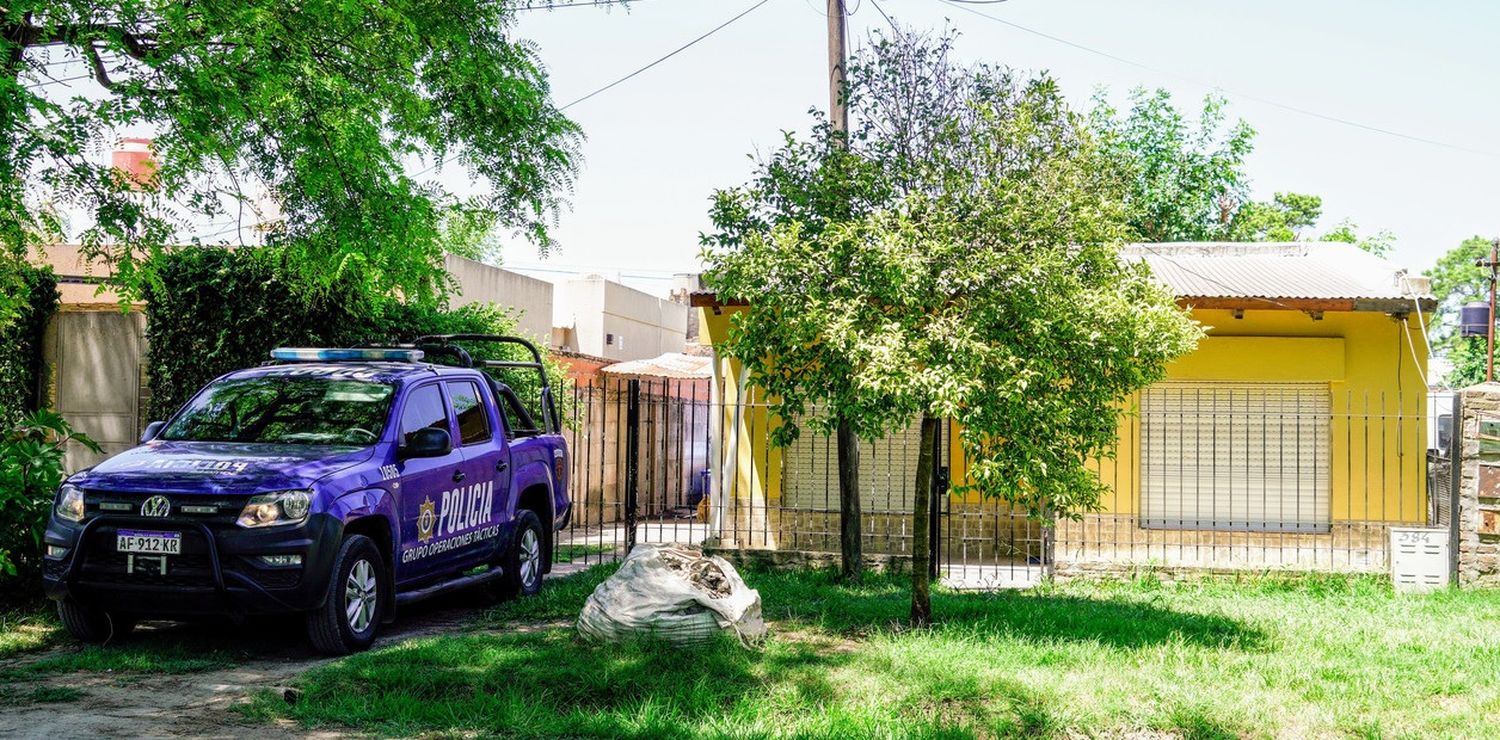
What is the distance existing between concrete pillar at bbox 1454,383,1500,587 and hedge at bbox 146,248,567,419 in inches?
402

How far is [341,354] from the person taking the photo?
904cm

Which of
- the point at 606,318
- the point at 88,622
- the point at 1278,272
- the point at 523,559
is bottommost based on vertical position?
the point at 88,622

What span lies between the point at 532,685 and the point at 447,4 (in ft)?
20.1

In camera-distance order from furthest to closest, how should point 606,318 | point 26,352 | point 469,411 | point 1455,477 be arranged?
point 606,318 < point 26,352 < point 1455,477 < point 469,411

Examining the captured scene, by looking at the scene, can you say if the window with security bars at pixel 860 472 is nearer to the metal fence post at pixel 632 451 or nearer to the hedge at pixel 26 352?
the metal fence post at pixel 632 451

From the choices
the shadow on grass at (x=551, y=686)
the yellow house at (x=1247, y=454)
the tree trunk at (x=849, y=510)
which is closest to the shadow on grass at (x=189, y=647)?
the shadow on grass at (x=551, y=686)

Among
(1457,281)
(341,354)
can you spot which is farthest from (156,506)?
(1457,281)

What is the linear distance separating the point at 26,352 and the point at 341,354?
Answer: 585 cm

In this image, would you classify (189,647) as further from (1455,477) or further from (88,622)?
(1455,477)

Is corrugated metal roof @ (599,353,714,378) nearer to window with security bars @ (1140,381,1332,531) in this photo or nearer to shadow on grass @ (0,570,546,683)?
window with security bars @ (1140,381,1332,531)

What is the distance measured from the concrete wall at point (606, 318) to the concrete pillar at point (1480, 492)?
19.3 meters

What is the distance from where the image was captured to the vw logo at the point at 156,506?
7066 millimetres

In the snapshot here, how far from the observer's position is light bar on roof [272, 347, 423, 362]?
8969mm

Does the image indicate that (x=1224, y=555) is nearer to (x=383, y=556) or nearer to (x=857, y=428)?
(x=857, y=428)
